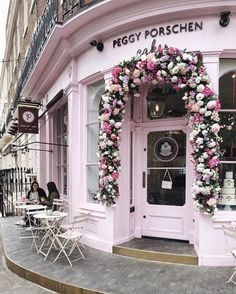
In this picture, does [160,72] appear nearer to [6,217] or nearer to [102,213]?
[102,213]

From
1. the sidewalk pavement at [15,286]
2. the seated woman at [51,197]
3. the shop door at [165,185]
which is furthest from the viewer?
the seated woman at [51,197]

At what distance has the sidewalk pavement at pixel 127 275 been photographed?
166 inches

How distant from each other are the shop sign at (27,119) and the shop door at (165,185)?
4.49 metres

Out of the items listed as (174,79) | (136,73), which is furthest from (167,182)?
(136,73)

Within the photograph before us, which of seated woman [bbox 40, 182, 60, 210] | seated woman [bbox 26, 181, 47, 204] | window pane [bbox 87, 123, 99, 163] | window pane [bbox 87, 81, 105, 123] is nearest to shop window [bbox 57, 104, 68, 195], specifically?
seated woman [bbox 26, 181, 47, 204]

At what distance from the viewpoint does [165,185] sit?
622cm

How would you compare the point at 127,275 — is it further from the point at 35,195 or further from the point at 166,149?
the point at 35,195

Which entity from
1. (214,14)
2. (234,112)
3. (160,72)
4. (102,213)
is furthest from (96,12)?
(102,213)

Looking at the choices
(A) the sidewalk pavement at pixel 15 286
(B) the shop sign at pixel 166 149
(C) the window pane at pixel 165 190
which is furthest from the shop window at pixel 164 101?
(A) the sidewalk pavement at pixel 15 286

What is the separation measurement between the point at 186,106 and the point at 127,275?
2.75 m

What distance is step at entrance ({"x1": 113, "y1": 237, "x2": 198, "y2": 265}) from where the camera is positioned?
520cm

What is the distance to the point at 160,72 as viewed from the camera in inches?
205

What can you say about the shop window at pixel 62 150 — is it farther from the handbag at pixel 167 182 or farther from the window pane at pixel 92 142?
the handbag at pixel 167 182

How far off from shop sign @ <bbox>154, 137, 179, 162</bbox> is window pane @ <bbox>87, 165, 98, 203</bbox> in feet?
4.30
